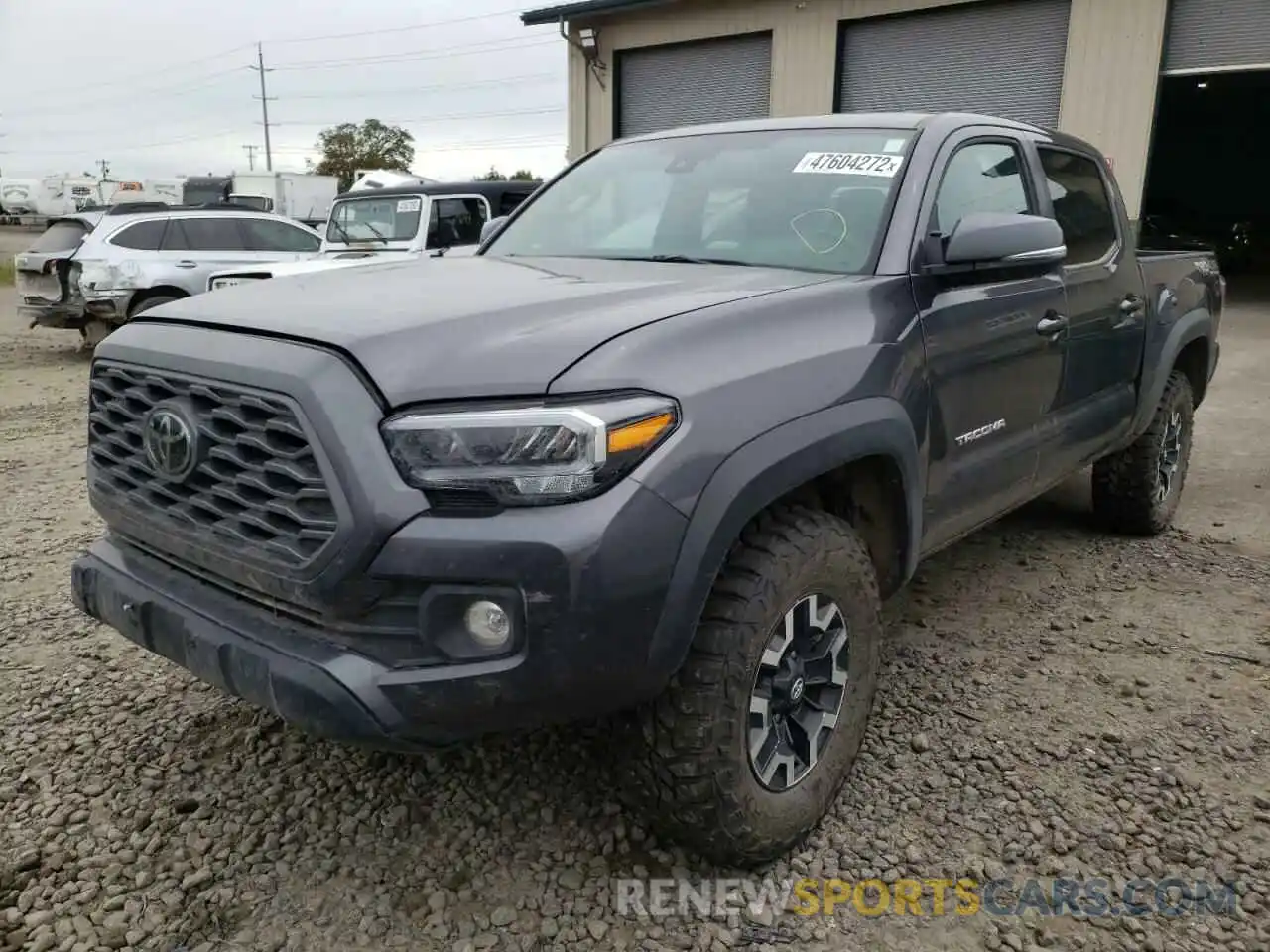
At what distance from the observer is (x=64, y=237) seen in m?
12.2

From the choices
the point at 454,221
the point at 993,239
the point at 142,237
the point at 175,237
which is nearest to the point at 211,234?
the point at 175,237

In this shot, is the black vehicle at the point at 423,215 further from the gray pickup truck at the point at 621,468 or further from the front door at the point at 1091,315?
the gray pickup truck at the point at 621,468

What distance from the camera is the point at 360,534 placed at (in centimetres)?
190

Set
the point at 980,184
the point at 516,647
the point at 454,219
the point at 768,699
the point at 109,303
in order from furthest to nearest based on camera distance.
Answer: the point at 109,303
the point at 454,219
the point at 980,184
the point at 768,699
the point at 516,647

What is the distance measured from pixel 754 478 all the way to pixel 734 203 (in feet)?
4.57

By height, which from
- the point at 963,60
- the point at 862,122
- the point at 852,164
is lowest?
the point at 852,164

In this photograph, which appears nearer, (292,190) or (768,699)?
(768,699)

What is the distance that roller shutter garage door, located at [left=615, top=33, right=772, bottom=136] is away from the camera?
15.5 m

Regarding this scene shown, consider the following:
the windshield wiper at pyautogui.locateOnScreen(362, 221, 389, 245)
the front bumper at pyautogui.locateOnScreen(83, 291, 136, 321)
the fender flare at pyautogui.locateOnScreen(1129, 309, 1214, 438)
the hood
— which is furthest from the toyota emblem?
the front bumper at pyautogui.locateOnScreen(83, 291, 136, 321)

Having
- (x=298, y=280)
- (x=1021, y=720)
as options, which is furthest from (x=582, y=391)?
(x=1021, y=720)

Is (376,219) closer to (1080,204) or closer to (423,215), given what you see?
(423,215)

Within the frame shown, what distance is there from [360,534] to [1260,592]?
3.88m

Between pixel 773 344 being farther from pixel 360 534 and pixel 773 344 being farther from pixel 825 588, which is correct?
pixel 360 534
